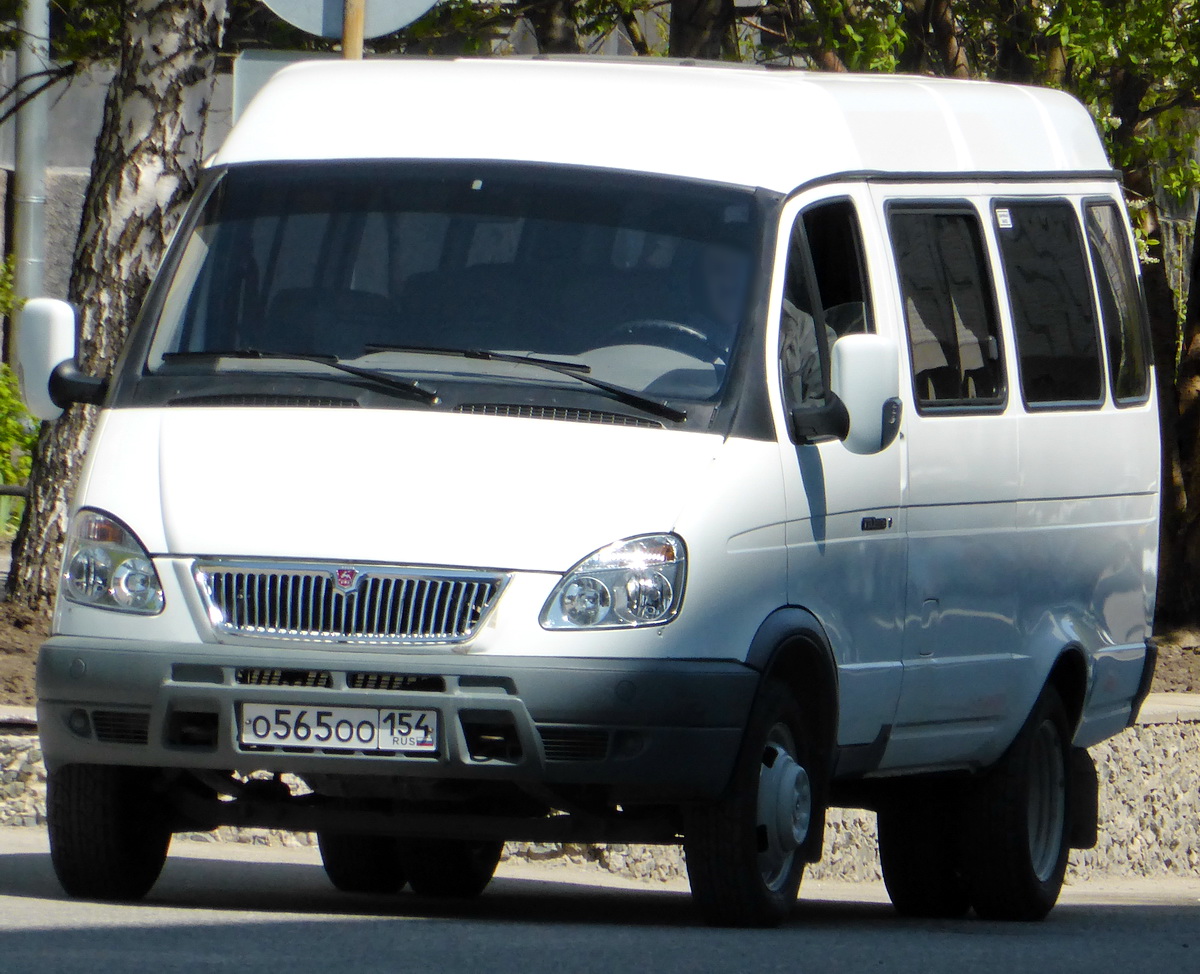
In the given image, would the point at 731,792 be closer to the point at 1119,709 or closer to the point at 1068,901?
the point at 1119,709

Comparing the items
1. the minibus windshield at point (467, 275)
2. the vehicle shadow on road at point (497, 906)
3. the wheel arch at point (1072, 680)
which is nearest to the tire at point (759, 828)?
the vehicle shadow on road at point (497, 906)

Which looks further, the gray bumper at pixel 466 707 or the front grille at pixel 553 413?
the front grille at pixel 553 413

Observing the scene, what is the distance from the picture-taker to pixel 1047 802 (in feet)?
30.6

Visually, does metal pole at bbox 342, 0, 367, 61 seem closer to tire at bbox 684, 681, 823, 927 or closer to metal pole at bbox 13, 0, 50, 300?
tire at bbox 684, 681, 823, 927

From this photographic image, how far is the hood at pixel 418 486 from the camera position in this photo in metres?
6.66

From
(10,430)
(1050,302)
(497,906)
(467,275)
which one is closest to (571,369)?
(467,275)

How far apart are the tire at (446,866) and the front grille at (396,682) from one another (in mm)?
2078

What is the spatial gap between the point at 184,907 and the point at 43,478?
4.79m

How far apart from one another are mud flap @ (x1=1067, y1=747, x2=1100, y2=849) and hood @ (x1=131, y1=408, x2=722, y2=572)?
307cm

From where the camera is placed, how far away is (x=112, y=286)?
11758 mm

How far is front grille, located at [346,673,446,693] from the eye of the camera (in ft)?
21.8

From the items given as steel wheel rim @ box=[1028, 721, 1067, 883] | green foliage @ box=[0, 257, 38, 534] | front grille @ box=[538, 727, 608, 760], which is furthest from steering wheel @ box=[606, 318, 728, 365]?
green foliage @ box=[0, 257, 38, 534]

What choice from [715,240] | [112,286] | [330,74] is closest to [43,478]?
[112,286]

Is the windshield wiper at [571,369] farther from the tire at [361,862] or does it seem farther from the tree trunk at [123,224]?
the tree trunk at [123,224]
